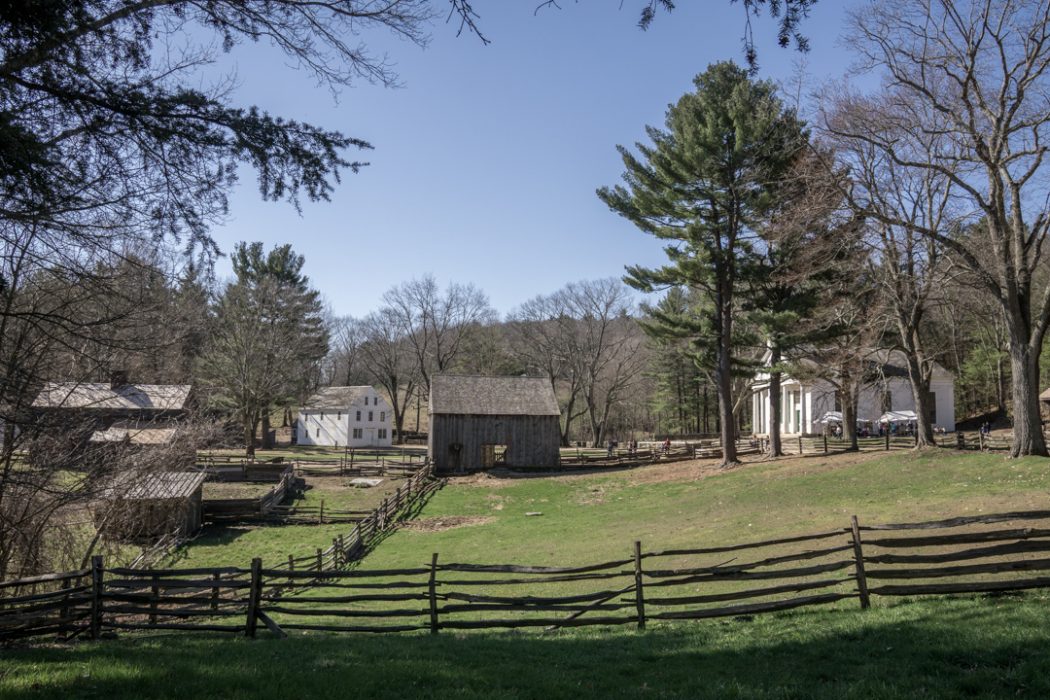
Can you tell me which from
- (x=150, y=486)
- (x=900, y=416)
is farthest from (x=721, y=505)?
(x=900, y=416)

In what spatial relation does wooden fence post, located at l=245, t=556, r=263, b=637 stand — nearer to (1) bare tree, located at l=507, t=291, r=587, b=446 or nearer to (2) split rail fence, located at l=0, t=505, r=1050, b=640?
(2) split rail fence, located at l=0, t=505, r=1050, b=640

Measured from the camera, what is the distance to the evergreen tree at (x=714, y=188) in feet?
97.8

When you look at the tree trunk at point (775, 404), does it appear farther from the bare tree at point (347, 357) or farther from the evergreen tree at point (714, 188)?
the bare tree at point (347, 357)

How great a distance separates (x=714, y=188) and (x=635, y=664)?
2677 cm

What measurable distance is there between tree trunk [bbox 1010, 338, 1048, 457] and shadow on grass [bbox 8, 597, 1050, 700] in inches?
562

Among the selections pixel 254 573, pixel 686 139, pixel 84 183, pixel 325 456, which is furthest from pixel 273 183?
pixel 325 456

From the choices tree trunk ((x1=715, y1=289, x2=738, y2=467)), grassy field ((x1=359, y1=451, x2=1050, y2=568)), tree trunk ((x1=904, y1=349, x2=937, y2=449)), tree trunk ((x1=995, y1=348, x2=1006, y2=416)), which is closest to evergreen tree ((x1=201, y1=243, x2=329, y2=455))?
grassy field ((x1=359, y1=451, x2=1050, y2=568))

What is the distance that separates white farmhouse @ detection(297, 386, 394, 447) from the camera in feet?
217

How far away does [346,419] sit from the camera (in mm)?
66188

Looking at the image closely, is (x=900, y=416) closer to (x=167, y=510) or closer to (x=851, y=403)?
(x=851, y=403)

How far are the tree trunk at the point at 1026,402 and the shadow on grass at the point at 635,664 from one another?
46.8ft

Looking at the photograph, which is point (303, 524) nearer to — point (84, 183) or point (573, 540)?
point (573, 540)

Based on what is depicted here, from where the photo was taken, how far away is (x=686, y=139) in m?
30.5

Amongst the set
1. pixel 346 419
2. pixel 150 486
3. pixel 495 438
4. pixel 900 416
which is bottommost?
pixel 150 486
